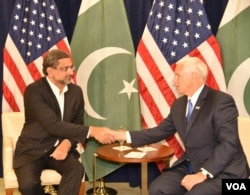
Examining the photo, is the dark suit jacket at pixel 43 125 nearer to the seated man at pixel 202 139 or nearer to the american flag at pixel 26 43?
the american flag at pixel 26 43

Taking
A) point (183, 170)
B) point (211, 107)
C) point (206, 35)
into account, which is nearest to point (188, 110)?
point (211, 107)

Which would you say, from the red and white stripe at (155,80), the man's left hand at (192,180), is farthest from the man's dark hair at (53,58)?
the man's left hand at (192,180)

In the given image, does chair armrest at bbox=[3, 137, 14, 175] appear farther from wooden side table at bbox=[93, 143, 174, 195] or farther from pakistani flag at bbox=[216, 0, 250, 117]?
pakistani flag at bbox=[216, 0, 250, 117]

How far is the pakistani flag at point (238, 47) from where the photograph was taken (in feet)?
16.3

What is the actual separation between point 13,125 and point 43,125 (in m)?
0.69

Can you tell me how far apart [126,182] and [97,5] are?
2.28 m

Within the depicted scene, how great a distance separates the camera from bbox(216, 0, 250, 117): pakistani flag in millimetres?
4953

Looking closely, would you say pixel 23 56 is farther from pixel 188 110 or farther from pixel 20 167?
pixel 188 110

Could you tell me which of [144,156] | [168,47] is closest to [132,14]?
[168,47]

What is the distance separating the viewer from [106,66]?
201 inches

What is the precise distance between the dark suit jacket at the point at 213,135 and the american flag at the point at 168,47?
1.25 metres

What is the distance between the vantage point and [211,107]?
137 inches

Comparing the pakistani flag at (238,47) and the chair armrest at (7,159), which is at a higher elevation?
the pakistani flag at (238,47)

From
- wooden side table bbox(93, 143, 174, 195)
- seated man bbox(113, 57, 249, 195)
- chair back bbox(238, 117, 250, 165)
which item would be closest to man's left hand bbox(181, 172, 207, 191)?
seated man bbox(113, 57, 249, 195)
